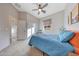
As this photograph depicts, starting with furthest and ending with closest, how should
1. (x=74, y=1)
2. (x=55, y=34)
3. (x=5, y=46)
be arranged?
(x=5, y=46) → (x=55, y=34) → (x=74, y=1)

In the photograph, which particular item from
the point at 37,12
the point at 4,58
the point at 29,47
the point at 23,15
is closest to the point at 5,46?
the point at 4,58

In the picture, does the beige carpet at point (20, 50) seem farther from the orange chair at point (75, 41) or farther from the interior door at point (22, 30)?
the orange chair at point (75, 41)

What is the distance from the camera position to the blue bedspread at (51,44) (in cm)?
171

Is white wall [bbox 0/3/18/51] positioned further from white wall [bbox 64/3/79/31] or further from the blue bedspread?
white wall [bbox 64/3/79/31]

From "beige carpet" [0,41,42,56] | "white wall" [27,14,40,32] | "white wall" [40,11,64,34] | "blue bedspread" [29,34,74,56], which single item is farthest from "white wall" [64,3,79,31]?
"beige carpet" [0,41,42,56]

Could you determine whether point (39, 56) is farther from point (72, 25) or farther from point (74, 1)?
point (74, 1)

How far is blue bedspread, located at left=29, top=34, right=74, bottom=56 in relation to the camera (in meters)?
1.71

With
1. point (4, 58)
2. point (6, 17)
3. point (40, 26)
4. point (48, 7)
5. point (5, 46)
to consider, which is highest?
point (48, 7)

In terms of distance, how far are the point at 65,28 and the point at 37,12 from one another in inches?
26.5

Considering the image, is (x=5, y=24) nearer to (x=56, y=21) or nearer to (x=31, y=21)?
(x=31, y=21)

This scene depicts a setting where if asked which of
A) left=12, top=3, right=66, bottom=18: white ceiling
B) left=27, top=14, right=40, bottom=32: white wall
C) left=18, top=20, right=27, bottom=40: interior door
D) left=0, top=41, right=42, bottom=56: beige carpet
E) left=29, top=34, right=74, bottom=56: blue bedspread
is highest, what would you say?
left=12, top=3, right=66, bottom=18: white ceiling

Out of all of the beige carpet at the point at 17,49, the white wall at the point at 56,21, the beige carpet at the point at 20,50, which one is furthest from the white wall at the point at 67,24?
the beige carpet at the point at 17,49

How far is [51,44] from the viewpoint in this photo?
193 cm

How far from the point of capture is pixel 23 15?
2.23 metres
